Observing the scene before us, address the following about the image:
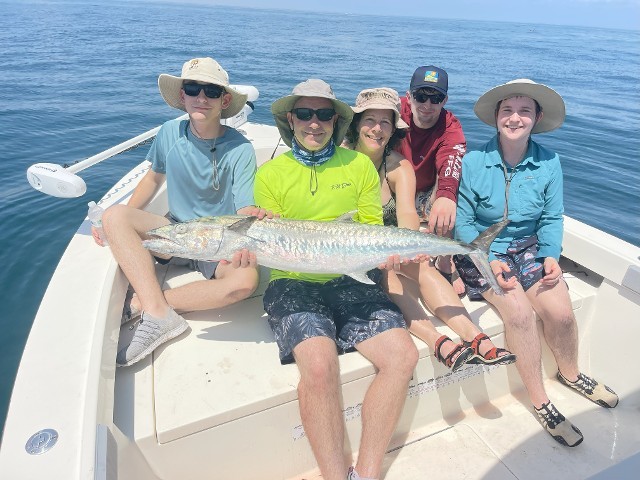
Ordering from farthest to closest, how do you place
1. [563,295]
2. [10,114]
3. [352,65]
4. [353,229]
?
1. [352,65]
2. [10,114]
3. [563,295]
4. [353,229]

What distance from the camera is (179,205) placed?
3145 mm

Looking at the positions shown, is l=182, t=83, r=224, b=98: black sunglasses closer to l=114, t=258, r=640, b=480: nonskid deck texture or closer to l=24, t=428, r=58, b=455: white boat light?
l=114, t=258, r=640, b=480: nonskid deck texture

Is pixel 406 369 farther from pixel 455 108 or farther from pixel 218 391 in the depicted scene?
pixel 455 108

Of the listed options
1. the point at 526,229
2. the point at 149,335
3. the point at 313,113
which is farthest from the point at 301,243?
the point at 526,229

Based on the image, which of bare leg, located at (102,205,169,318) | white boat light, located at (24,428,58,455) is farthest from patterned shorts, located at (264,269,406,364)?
white boat light, located at (24,428,58,455)

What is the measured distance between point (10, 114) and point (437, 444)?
1190 cm

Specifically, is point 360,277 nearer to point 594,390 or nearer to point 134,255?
point 134,255

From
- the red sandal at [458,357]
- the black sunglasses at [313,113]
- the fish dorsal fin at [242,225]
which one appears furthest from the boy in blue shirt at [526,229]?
the fish dorsal fin at [242,225]

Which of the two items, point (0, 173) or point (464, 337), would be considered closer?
point (464, 337)

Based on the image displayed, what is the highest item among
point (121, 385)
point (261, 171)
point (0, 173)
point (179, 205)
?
point (261, 171)

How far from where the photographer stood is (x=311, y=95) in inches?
97.0

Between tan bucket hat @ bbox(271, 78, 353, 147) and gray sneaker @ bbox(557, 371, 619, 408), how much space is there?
2177 millimetres

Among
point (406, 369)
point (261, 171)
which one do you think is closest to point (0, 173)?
point (261, 171)

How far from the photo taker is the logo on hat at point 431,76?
10.4ft
